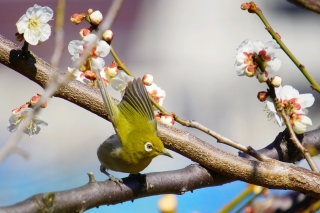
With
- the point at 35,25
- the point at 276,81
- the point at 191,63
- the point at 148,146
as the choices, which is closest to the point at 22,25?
the point at 35,25

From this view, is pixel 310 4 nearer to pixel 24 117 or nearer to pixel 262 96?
pixel 262 96

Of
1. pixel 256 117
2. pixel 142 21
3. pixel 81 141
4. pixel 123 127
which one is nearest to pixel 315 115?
pixel 256 117

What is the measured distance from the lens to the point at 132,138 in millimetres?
1407

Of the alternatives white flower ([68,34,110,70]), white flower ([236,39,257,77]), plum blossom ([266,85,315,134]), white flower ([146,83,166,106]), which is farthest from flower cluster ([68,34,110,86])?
plum blossom ([266,85,315,134])

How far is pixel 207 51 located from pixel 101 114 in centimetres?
316

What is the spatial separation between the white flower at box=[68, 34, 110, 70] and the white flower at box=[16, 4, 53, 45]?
3.6 inches

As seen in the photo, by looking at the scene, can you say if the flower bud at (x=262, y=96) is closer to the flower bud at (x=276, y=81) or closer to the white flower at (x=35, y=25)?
the flower bud at (x=276, y=81)

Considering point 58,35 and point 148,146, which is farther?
point 148,146

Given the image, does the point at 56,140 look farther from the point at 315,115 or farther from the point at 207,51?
the point at 315,115

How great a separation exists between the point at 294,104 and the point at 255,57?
0.46ft

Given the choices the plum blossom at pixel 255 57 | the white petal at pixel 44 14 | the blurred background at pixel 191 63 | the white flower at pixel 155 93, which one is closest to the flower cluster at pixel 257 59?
the plum blossom at pixel 255 57

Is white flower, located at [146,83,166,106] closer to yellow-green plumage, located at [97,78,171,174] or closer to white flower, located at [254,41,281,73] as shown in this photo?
yellow-green plumage, located at [97,78,171,174]

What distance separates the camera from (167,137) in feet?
3.95

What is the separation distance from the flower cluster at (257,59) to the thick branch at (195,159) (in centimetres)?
19
